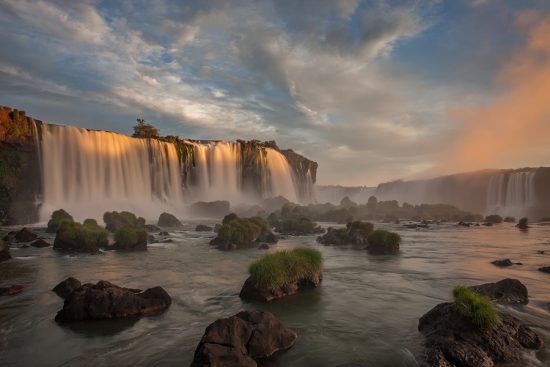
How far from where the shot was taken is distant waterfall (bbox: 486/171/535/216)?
9331 cm

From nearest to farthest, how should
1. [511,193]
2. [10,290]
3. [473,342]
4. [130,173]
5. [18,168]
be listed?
1. [473,342]
2. [10,290]
3. [18,168]
4. [130,173]
5. [511,193]

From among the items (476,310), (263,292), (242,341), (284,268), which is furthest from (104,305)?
(476,310)

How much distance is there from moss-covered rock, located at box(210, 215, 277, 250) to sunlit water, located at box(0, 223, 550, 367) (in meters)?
3.71

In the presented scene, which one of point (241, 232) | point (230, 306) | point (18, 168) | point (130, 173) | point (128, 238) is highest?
point (130, 173)

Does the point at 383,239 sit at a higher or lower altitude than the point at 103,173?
lower

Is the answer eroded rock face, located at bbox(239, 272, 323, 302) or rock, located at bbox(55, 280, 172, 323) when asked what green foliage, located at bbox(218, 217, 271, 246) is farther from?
rock, located at bbox(55, 280, 172, 323)

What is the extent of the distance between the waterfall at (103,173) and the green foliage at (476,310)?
57026mm

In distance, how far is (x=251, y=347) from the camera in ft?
31.7

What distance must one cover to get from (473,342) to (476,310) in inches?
35.4

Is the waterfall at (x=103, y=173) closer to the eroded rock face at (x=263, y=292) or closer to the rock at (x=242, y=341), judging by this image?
the eroded rock face at (x=263, y=292)

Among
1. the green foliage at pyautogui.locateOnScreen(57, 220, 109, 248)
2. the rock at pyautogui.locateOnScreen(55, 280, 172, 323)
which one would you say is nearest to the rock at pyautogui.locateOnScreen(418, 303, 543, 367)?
the rock at pyautogui.locateOnScreen(55, 280, 172, 323)

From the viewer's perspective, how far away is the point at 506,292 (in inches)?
580

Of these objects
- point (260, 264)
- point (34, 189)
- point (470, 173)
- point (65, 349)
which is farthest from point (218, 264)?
point (470, 173)

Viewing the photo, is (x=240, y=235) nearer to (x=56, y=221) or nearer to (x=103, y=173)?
(x=56, y=221)
